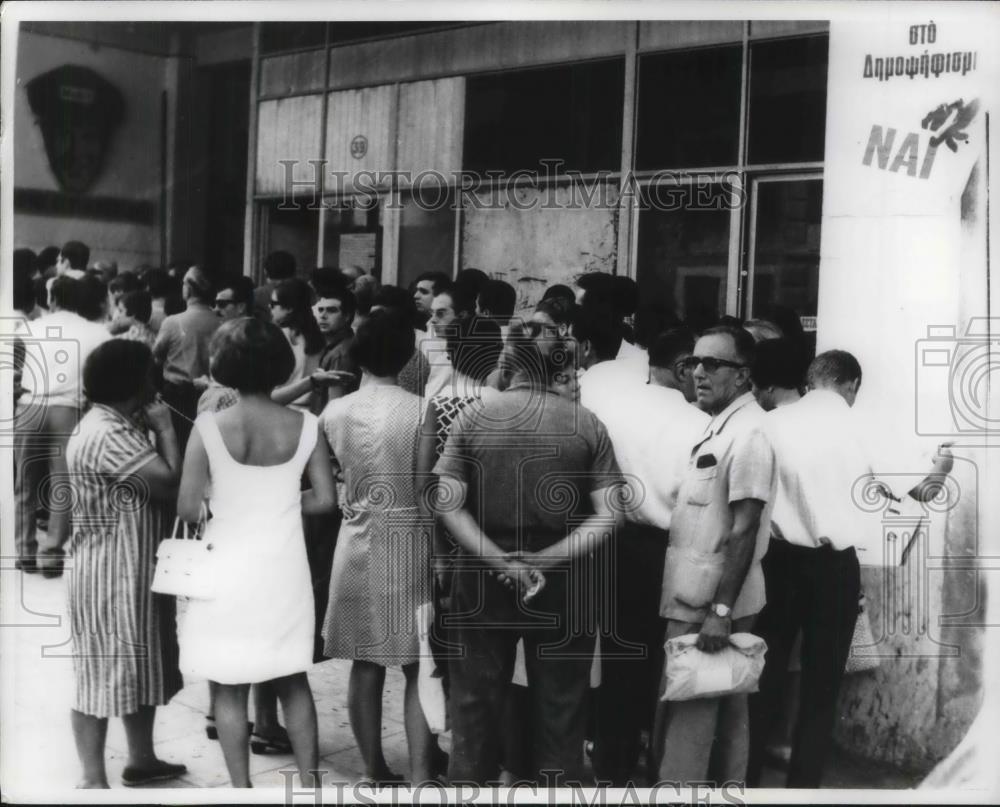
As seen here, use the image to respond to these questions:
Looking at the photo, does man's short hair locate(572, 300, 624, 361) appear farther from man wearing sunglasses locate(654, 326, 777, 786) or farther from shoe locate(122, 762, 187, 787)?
shoe locate(122, 762, 187, 787)

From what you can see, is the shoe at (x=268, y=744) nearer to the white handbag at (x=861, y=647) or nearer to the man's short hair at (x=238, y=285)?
the man's short hair at (x=238, y=285)

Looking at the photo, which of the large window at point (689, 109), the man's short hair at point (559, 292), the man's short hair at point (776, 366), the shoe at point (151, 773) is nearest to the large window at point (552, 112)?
the large window at point (689, 109)

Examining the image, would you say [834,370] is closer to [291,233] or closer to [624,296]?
[624,296]

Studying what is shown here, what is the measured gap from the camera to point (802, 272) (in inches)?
187

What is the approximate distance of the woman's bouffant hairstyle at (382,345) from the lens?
395 cm

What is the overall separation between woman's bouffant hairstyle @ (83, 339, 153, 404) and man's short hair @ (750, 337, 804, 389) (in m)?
2.25

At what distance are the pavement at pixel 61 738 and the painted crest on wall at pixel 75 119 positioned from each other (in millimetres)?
1531

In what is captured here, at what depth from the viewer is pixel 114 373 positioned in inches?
155

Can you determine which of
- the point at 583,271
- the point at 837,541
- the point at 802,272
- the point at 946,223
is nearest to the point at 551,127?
the point at 583,271

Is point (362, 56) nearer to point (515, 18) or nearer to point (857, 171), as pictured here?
point (515, 18)

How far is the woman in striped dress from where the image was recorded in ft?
13.0

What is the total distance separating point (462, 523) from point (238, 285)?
5.19 ft

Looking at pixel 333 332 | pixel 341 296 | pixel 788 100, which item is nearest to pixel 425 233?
pixel 341 296

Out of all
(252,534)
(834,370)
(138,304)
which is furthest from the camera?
(138,304)
